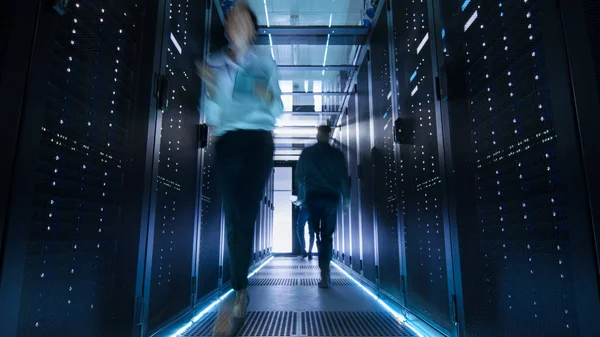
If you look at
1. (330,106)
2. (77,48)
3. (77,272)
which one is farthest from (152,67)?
(330,106)

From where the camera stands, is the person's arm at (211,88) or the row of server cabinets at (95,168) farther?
the person's arm at (211,88)

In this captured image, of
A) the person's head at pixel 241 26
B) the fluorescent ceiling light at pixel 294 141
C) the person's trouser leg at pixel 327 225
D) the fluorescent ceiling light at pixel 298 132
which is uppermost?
the fluorescent ceiling light at pixel 298 132

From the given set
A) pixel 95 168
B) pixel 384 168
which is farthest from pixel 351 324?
pixel 95 168

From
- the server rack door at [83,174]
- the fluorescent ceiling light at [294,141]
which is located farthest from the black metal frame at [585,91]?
the fluorescent ceiling light at [294,141]

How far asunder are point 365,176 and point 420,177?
1678 millimetres

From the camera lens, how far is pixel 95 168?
120 centimetres

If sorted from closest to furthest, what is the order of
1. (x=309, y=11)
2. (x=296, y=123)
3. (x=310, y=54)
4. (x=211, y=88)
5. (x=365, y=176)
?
(x=211, y=88), (x=365, y=176), (x=309, y=11), (x=310, y=54), (x=296, y=123)

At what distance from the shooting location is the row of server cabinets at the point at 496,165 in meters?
0.83

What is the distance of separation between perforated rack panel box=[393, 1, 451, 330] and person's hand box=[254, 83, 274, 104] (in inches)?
33.5

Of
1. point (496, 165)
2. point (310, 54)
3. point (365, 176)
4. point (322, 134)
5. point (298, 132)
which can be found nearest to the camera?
point (496, 165)

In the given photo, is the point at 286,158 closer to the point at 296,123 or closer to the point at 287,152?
the point at 287,152

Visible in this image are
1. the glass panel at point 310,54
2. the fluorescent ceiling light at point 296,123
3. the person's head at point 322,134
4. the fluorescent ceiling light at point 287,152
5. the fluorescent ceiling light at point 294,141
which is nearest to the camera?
the person's head at point 322,134

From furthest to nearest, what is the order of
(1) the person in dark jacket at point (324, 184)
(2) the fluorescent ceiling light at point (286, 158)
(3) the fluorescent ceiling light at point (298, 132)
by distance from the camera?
(2) the fluorescent ceiling light at point (286, 158)
(3) the fluorescent ceiling light at point (298, 132)
(1) the person in dark jacket at point (324, 184)

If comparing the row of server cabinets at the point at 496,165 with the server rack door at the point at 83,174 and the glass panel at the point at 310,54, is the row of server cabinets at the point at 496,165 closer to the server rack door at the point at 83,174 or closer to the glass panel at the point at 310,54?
the server rack door at the point at 83,174
